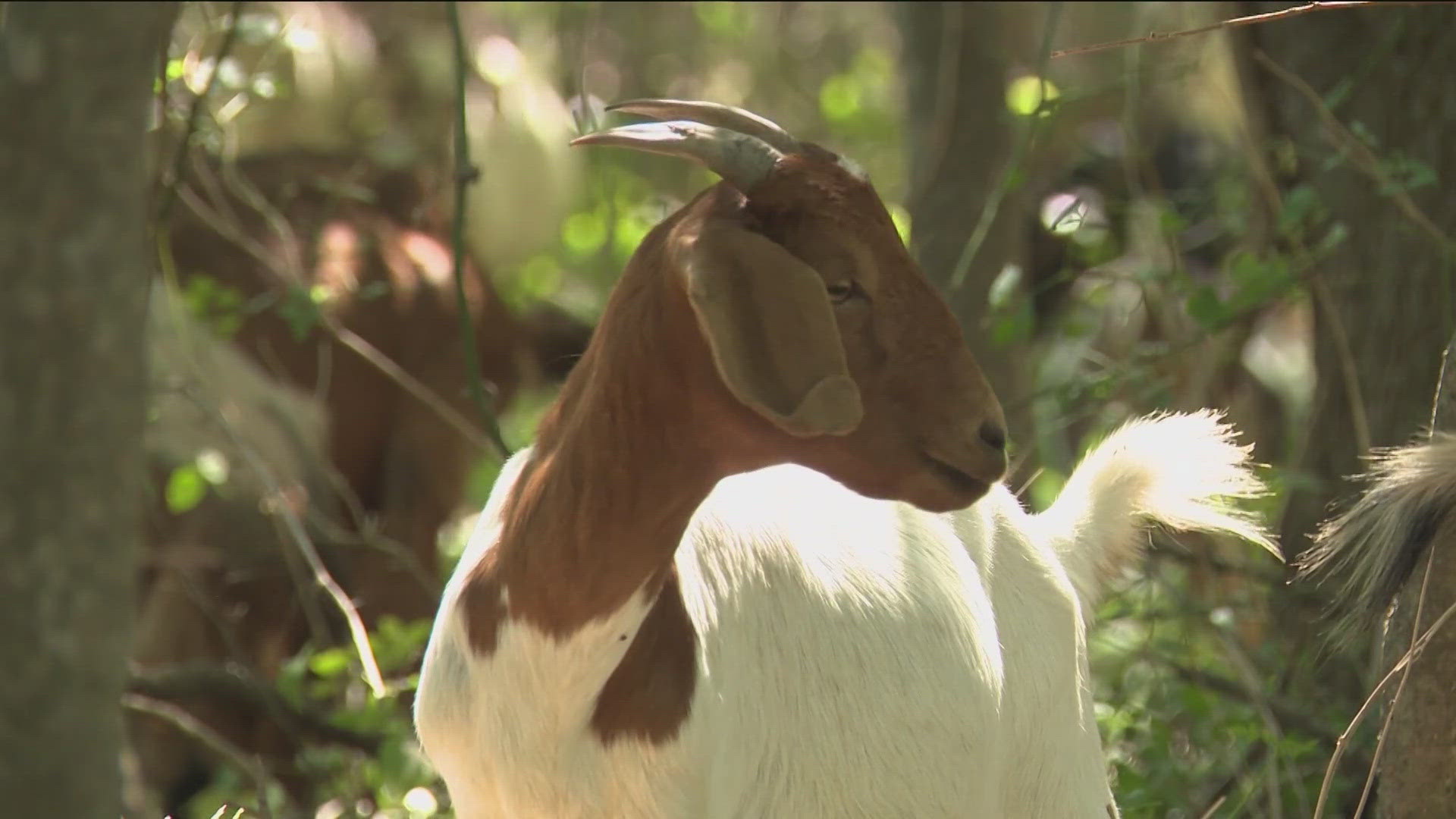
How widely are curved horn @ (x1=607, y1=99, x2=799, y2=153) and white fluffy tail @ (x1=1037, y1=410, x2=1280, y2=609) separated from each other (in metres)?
1.00

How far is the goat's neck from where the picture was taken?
7.39 feet

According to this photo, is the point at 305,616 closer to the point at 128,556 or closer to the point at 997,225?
the point at 997,225

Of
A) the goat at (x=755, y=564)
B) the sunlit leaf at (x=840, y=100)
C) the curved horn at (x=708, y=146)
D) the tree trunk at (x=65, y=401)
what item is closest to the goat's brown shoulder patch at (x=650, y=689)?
the goat at (x=755, y=564)

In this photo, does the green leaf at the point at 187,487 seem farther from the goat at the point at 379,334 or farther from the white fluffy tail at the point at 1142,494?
the white fluffy tail at the point at 1142,494

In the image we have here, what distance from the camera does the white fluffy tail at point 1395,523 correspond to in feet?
8.27

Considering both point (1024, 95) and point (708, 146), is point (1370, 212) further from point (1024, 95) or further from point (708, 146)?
point (708, 146)

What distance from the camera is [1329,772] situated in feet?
7.99

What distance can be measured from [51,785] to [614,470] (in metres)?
0.90

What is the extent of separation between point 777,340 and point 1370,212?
7.37 ft

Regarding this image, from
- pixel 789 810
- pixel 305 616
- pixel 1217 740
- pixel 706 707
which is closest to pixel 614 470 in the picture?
pixel 706 707

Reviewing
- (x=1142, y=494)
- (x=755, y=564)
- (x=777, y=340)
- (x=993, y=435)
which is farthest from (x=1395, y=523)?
(x=777, y=340)

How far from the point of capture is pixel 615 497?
226 cm

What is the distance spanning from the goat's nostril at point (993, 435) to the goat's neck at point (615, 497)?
0.32m

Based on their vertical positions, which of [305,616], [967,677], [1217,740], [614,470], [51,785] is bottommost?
[305,616]
